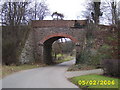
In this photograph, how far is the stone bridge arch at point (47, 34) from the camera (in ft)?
77.8

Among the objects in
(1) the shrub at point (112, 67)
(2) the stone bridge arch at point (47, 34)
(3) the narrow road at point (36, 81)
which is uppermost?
(2) the stone bridge arch at point (47, 34)

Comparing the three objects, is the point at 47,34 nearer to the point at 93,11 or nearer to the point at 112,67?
the point at 93,11

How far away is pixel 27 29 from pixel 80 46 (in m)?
6.80

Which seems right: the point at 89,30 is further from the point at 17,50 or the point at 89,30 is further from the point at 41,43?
the point at 17,50

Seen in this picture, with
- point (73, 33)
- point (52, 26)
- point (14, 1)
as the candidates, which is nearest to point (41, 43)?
point (52, 26)

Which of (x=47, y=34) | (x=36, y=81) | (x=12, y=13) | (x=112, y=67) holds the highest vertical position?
(x=12, y=13)

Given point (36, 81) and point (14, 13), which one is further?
point (14, 13)

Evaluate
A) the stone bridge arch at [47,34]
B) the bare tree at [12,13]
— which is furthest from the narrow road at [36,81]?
the stone bridge arch at [47,34]

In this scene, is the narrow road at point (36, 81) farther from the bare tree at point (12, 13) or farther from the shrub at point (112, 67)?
the bare tree at point (12, 13)

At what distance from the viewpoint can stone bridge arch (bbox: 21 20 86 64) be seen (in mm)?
23706

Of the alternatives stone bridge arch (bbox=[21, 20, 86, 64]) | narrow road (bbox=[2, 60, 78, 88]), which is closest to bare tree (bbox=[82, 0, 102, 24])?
stone bridge arch (bbox=[21, 20, 86, 64])

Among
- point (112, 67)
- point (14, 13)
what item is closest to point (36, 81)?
point (112, 67)

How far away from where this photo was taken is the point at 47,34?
950 inches

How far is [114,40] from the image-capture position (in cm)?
1114
